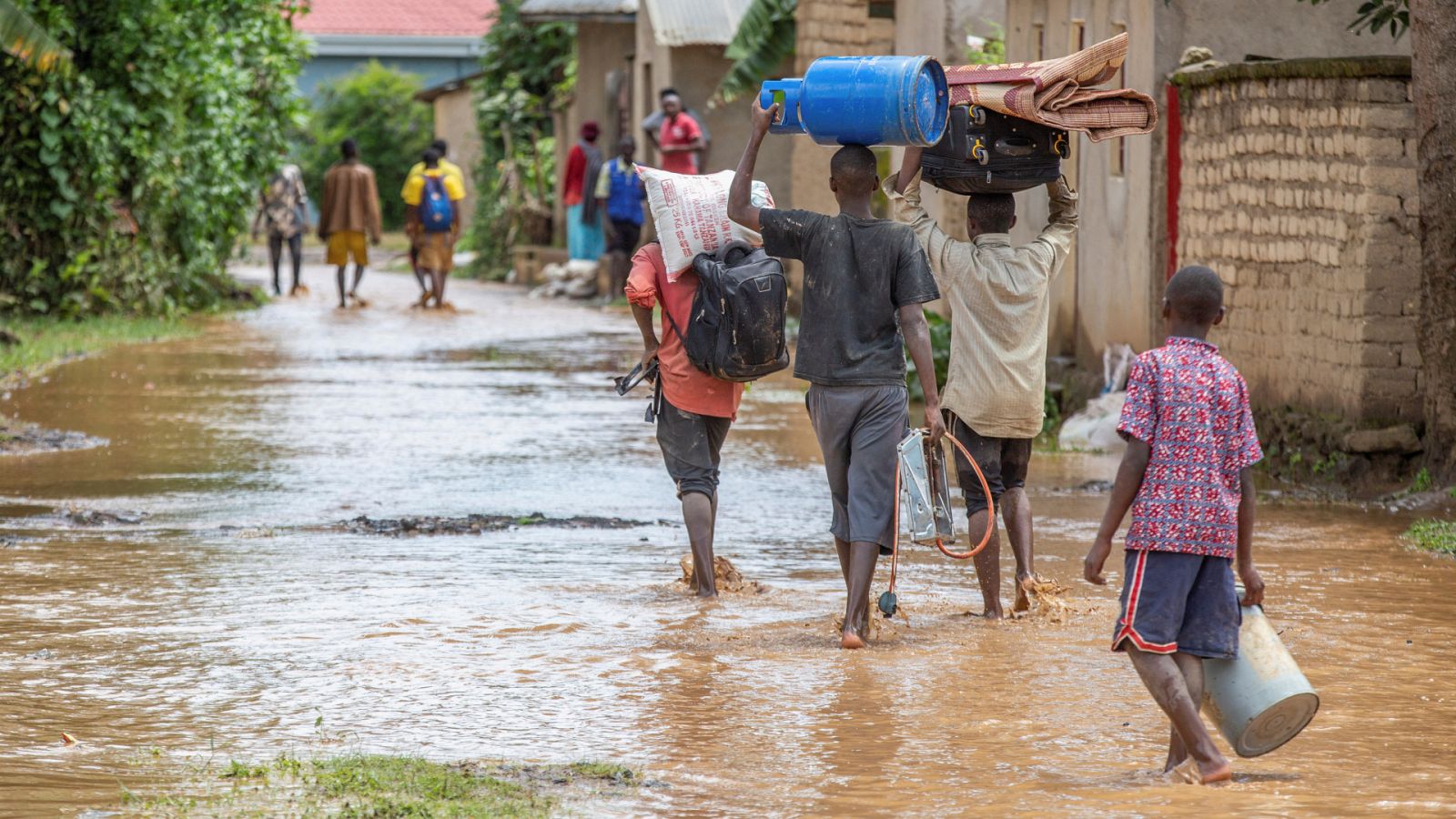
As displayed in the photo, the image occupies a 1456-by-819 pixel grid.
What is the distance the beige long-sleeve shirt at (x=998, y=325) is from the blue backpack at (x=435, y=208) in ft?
52.0

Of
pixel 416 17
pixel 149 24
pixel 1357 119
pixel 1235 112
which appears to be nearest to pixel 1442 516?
pixel 1357 119

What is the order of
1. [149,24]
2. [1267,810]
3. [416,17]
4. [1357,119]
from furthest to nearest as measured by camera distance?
[416,17] → [149,24] → [1357,119] → [1267,810]

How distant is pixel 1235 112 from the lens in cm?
1091

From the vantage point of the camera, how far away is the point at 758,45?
20469 mm

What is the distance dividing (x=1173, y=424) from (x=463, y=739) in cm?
214

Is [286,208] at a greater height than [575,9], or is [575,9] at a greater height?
[575,9]

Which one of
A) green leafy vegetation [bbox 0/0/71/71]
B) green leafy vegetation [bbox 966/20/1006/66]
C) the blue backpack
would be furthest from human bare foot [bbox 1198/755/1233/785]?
the blue backpack

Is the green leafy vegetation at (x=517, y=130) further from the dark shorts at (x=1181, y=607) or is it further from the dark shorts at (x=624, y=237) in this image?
the dark shorts at (x=1181, y=607)

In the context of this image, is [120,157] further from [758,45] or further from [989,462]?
[989,462]

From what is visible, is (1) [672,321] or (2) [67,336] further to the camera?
(2) [67,336]

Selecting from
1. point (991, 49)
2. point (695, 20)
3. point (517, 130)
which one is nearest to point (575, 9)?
point (695, 20)

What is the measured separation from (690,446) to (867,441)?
1.05 m

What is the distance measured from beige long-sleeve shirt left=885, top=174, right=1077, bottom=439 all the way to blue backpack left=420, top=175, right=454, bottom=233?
624 inches

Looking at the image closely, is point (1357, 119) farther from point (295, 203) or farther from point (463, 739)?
point (295, 203)
